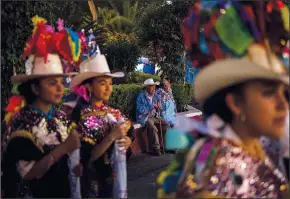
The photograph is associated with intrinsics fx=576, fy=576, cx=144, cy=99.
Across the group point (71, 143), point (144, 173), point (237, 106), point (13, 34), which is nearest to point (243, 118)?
point (237, 106)

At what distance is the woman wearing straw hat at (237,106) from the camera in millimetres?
2947

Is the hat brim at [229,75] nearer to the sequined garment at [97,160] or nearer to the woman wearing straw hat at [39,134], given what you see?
the woman wearing straw hat at [39,134]

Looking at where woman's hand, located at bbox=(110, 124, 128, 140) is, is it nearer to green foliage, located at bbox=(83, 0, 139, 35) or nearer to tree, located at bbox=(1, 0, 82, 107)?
tree, located at bbox=(1, 0, 82, 107)

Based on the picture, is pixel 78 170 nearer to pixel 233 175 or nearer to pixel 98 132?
pixel 98 132

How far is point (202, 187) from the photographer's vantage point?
10.0 feet

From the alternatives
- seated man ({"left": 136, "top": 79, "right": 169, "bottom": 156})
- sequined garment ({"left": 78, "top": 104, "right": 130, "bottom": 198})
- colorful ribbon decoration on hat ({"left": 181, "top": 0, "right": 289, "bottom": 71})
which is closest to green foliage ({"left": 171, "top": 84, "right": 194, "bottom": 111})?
seated man ({"left": 136, "top": 79, "right": 169, "bottom": 156})

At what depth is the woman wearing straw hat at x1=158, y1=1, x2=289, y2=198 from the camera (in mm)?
2947

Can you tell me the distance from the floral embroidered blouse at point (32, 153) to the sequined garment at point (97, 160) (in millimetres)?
294

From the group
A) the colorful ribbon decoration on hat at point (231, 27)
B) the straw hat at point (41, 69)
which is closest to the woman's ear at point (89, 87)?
the straw hat at point (41, 69)

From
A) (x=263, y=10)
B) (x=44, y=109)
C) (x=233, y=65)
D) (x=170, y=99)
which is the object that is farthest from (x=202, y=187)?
(x=170, y=99)

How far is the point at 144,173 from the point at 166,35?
24.1 feet

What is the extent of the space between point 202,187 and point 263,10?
3.32 feet

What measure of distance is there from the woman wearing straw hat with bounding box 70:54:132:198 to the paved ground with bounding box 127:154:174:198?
2.64 metres

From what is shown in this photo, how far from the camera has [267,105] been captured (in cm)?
294
